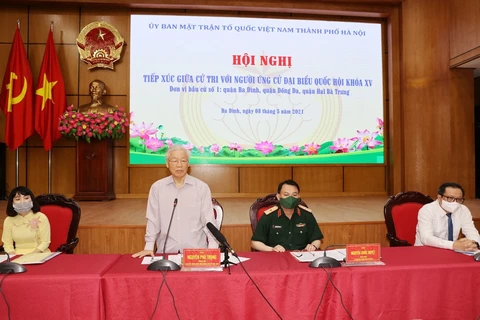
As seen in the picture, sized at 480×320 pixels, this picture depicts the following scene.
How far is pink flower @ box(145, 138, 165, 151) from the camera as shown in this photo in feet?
18.3

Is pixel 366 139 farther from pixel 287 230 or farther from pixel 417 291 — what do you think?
pixel 417 291

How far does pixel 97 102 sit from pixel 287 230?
12.6 ft

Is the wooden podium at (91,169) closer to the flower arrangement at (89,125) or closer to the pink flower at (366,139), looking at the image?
the flower arrangement at (89,125)

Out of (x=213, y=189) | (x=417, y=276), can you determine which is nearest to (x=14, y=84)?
(x=213, y=189)

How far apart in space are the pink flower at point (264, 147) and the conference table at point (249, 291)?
4.08 metres

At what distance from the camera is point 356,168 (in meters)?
5.98

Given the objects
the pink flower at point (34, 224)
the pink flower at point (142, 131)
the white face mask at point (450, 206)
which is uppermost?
the pink flower at point (142, 131)

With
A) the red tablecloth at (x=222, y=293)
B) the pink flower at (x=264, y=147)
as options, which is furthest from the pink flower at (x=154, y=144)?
the red tablecloth at (x=222, y=293)

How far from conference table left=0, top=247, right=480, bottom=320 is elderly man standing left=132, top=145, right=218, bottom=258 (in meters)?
0.62

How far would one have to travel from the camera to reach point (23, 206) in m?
2.33

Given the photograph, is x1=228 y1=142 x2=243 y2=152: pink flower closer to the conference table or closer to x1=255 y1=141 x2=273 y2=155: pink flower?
x1=255 y1=141 x2=273 y2=155: pink flower

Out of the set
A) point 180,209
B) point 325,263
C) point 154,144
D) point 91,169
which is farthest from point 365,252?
point 154,144

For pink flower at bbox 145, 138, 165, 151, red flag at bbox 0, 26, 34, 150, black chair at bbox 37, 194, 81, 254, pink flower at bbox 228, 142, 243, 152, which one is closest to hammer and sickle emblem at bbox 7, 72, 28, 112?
red flag at bbox 0, 26, 34, 150

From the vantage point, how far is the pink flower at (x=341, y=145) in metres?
5.82
